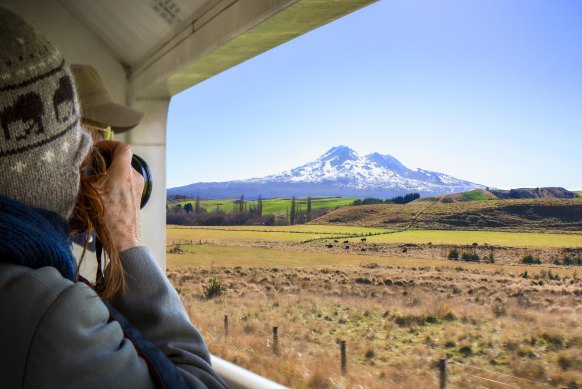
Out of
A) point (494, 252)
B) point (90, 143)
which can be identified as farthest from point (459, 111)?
point (90, 143)

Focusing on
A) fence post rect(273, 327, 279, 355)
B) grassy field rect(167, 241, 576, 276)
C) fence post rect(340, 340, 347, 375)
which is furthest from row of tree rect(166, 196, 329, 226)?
fence post rect(340, 340, 347, 375)

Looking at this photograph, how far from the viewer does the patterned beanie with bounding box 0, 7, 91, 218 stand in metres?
0.59

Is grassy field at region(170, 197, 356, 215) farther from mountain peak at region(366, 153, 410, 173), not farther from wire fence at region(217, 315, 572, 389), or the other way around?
wire fence at region(217, 315, 572, 389)

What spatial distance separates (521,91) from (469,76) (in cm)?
19

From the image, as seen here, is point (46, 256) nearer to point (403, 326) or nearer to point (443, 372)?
point (443, 372)

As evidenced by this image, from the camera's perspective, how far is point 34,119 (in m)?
0.59

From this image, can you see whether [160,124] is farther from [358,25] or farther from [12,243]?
[12,243]

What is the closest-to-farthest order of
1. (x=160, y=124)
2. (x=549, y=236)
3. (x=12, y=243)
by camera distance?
(x=12, y=243), (x=549, y=236), (x=160, y=124)

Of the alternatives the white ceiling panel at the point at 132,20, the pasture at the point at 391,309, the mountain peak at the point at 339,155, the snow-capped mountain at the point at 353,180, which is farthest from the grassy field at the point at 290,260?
the white ceiling panel at the point at 132,20

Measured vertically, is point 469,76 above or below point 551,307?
above

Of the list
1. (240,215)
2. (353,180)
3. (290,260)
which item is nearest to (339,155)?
(353,180)

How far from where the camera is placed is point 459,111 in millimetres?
2025

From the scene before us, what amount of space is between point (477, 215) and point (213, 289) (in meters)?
1.96

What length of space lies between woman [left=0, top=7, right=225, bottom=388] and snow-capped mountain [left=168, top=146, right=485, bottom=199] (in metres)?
1.56
